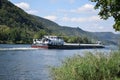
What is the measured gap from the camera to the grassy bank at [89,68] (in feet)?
69.2

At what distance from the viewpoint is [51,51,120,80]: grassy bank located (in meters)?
21.1

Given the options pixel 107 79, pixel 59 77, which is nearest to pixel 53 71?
pixel 59 77

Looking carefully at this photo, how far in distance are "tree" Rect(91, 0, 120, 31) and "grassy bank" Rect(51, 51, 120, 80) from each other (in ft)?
11.6

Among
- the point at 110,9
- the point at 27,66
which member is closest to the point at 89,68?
the point at 110,9

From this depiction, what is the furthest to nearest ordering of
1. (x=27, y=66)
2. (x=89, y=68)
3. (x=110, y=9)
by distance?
(x=27, y=66), (x=110, y=9), (x=89, y=68)

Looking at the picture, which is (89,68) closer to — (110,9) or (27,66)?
(110,9)

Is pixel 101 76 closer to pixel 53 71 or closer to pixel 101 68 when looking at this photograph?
pixel 101 68

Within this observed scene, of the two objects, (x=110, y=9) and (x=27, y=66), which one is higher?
(x=110, y=9)

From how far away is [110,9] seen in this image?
25391 millimetres

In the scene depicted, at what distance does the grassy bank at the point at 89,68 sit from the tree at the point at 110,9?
11.6 feet

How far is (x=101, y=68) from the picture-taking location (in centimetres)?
2152

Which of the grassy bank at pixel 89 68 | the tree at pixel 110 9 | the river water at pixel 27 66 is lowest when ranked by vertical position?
the river water at pixel 27 66

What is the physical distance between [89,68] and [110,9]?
20.3ft

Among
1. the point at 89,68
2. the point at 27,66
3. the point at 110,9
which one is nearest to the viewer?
the point at 89,68
